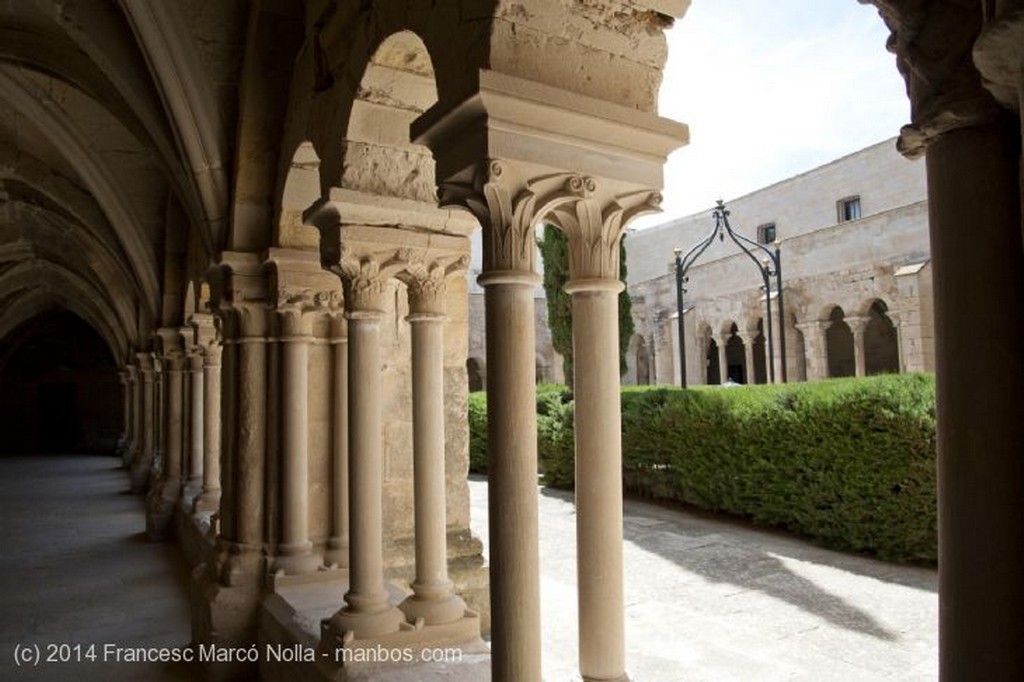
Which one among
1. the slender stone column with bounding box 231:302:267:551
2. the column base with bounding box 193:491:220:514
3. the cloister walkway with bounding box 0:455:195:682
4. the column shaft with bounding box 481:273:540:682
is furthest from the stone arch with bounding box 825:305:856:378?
the column shaft with bounding box 481:273:540:682

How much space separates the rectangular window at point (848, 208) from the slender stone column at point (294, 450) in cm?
1958

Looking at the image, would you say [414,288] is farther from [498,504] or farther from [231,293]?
[231,293]

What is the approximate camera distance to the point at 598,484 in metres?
2.05

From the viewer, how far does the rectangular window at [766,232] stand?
22969mm

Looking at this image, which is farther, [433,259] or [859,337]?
[859,337]

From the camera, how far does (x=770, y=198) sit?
23047mm

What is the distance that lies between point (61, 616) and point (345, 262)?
11.3ft

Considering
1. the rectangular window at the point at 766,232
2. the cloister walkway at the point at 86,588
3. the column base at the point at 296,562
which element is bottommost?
the cloister walkway at the point at 86,588

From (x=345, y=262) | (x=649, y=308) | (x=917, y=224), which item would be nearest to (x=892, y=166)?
(x=649, y=308)

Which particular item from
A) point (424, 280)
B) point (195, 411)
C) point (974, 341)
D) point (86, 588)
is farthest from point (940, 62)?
point (195, 411)

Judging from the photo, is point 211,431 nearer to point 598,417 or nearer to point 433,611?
point 433,611

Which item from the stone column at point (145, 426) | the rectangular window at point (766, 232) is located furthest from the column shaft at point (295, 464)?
the rectangular window at point (766, 232)

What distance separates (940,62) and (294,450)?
343 centimetres

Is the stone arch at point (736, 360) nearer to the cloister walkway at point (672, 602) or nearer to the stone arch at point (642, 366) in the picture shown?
the stone arch at point (642, 366)
